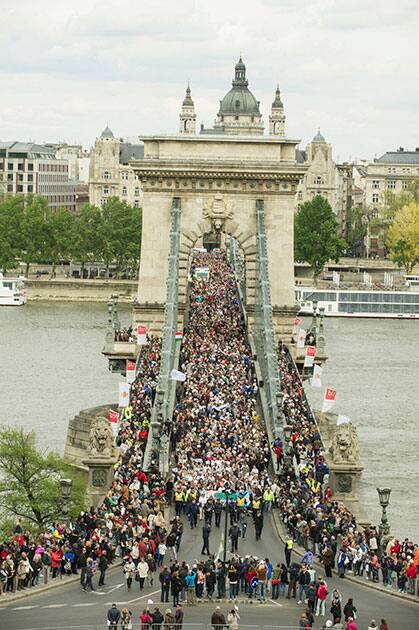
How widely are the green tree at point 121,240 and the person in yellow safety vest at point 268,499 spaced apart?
403 ft

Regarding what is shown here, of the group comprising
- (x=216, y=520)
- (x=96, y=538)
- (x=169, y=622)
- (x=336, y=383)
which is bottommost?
(x=169, y=622)

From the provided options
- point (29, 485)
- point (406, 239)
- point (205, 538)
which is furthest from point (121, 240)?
point (205, 538)

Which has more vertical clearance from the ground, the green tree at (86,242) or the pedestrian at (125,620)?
the green tree at (86,242)

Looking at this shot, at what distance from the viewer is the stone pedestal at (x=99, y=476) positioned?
50.9 metres

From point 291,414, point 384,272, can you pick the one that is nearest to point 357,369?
point 291,414

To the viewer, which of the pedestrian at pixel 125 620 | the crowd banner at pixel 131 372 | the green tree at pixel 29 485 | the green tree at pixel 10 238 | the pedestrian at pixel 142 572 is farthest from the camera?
the green tree at pixel 10 238

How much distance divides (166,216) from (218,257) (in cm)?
6779

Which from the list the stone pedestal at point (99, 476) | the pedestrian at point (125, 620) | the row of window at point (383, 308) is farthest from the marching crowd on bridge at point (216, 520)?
the row of window at point (383, 308)

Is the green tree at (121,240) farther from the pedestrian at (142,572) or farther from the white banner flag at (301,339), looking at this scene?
the pedestrian at (142,572)

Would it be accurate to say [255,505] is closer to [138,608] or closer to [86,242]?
[138,608]

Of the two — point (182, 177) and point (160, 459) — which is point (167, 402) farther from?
point (182, 177)

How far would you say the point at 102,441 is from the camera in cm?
5112

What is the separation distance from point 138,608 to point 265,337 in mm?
29538

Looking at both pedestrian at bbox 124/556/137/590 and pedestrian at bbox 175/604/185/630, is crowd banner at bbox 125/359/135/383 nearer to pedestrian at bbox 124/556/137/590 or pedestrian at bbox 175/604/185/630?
pedestrian at bbox 124/556/137/590
